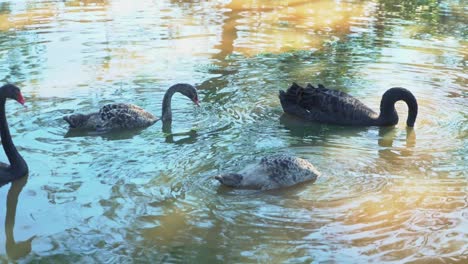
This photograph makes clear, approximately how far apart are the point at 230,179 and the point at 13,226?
1.65m

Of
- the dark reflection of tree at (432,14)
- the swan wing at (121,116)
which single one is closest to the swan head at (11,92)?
the swan wing at (121,116)

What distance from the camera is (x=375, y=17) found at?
13.2m

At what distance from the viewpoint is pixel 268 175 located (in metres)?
5.21

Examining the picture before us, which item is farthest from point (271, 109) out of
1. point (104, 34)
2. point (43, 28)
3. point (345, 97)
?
point (43, 28)

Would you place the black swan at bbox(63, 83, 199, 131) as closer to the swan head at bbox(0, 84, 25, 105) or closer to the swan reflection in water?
the swan head at bbox(0, 84, 25, 105)

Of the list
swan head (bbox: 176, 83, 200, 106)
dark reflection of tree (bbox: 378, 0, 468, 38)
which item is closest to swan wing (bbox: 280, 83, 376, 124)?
swan head (bbox: 176, 83, 200, 106)

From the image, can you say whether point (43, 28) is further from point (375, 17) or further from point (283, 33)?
point (375, 17)

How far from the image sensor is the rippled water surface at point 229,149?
453 cm

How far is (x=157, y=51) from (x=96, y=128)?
370cm

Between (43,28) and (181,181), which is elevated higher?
(43,28)

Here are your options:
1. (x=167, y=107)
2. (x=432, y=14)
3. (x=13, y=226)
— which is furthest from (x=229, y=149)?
(x=432, y=14)

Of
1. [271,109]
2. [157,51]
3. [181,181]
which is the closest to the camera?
[181,181]

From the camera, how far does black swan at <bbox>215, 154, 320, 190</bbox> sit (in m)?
5.20

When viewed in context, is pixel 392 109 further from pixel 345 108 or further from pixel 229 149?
pixel 229 149
